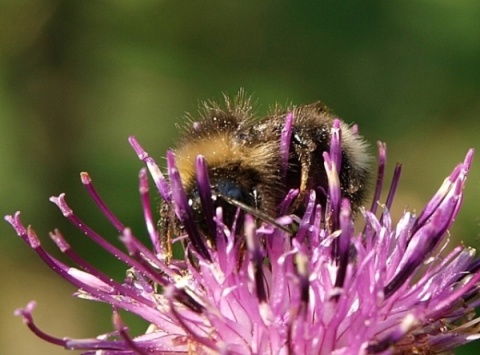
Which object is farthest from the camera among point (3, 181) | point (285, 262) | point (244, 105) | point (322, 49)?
point (322, 49)

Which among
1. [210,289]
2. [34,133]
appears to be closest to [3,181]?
[34,133]

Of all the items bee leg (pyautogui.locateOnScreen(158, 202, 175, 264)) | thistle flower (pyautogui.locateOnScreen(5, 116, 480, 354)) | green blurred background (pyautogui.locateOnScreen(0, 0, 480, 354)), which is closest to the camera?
thistle flower (pyautogui.locateOnScreen(5, 116, 480, 354))

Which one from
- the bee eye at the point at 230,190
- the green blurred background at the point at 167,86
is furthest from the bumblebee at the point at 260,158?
the green blurred background at the point at 167,86

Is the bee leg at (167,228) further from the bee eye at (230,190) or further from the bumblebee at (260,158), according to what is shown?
the bee eye at (230,190)

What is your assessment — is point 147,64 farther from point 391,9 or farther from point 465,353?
point 465,353

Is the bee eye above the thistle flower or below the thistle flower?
above

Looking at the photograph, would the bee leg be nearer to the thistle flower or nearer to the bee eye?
the thistle flower

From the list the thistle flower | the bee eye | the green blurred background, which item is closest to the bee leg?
the thistle flower
